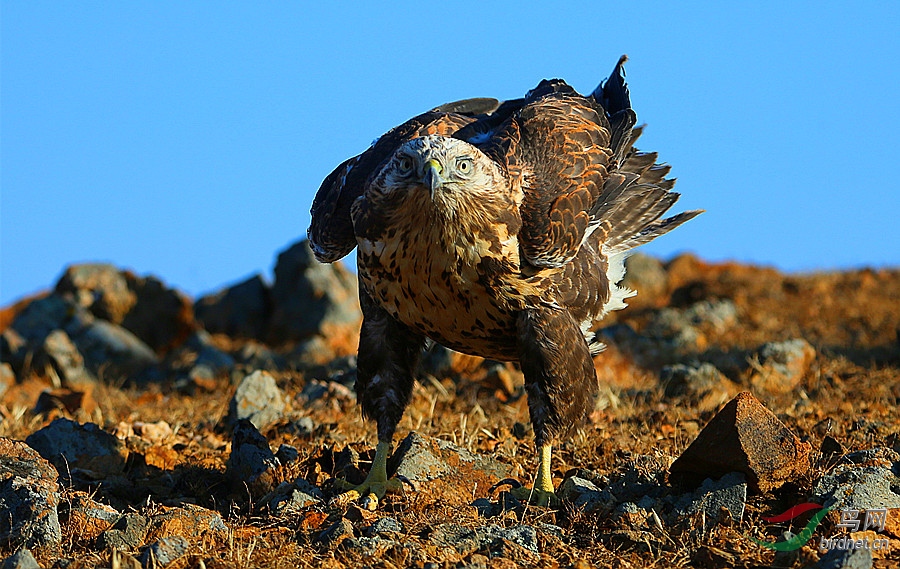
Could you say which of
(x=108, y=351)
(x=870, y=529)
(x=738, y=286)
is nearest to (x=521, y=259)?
(x=870, y=529)

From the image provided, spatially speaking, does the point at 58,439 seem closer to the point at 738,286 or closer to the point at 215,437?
the point at 215,437

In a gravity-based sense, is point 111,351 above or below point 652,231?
below

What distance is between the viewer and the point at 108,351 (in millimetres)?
12031

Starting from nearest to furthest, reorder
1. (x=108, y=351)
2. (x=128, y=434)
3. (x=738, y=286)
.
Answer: (x=128, y=434)
(x=108, y=351)
(x=738, y=286)

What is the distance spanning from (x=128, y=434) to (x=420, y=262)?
2687 mm

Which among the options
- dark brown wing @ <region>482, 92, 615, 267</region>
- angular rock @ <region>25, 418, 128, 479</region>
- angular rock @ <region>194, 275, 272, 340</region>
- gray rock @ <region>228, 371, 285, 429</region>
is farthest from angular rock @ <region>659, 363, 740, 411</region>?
angular rock @ <region>194, 275, 272, 340</region>

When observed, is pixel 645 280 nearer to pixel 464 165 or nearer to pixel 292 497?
pixel 464 165

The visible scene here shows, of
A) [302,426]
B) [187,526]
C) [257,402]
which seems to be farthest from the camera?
[257,402]

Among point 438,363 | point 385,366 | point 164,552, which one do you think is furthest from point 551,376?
point 438,363

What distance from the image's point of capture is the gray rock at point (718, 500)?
483cm

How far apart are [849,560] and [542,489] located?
5.91 ft

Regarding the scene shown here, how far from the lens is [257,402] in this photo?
288 inches

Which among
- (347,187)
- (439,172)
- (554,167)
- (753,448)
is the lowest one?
(753,448)

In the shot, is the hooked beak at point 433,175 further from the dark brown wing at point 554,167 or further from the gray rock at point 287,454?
the gray rock at point 287,454
